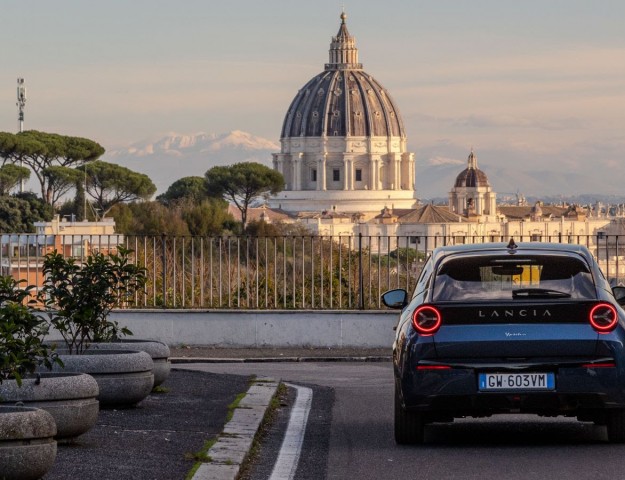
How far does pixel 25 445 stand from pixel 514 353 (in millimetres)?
3013

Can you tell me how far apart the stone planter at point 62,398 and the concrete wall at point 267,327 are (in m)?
12.1

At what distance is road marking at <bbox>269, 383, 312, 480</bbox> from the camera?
8539 mm

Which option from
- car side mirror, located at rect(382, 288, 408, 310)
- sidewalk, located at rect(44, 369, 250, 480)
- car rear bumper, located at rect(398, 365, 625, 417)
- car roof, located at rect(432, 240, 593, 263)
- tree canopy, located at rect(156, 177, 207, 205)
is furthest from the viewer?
tree canopy, located at rect(156, 177, 207, 205)

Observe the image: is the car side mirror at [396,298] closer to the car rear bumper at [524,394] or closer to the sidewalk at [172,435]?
the sidewalk at [172,435]

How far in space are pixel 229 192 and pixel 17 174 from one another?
51.9 meters

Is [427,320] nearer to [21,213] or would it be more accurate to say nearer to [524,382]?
[524,382]

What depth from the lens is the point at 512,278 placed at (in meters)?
9.59

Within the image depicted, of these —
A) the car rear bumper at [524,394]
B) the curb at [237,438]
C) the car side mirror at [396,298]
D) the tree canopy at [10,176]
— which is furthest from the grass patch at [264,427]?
the tree canopy at [10,176]

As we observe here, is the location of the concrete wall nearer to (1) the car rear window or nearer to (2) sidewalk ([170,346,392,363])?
(2) sidewalk ([170,346,392,363])

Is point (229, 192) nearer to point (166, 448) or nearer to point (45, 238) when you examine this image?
point (45, 238)

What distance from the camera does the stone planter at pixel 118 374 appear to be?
34.4 feet

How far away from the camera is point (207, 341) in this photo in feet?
68.7

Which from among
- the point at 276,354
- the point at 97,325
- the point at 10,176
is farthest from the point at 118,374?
the point at 10,176

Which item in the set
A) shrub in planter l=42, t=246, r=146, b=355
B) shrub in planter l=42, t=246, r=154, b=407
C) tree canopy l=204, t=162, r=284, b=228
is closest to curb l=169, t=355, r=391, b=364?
shrub in planter l=42, t=246, r=154, b=407
